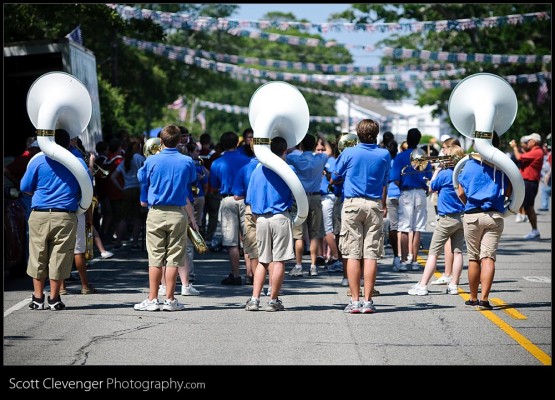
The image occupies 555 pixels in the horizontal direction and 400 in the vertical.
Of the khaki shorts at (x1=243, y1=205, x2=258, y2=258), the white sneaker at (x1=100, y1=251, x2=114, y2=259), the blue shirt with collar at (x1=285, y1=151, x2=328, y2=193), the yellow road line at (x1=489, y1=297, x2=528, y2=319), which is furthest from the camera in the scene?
the white sneaker at (x1=100, y1=251, x2=114, y2=259)

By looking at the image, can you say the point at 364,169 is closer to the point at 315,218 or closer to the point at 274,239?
the point at 274,239

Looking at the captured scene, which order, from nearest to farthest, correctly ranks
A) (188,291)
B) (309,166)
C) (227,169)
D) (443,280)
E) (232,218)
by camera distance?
(188,291) → (227,169) → (232,218) → (443,280) → (309,166)

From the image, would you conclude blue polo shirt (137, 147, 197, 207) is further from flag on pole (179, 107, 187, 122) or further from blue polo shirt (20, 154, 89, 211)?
flag on pole (179, 107, 187, 122)

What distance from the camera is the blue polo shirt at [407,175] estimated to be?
15070mm

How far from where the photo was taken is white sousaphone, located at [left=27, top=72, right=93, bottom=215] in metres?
11.0

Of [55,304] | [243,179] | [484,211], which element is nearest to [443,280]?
[484,211]

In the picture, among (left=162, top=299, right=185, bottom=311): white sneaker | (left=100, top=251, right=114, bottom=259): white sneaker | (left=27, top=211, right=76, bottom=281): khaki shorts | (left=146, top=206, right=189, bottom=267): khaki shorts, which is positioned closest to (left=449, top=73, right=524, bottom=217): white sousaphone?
(left=146, top=206, right=189, bottom=267): khaki shorts

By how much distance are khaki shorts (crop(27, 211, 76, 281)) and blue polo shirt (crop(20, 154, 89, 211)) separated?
0.12 meters

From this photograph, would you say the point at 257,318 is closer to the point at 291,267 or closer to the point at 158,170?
the point at 158,170

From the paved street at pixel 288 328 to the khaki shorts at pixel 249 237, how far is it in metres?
0.55

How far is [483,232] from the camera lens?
11273 millimetres

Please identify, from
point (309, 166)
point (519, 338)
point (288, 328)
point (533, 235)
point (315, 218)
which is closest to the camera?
point (519, 338)

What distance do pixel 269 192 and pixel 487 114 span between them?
247 cm

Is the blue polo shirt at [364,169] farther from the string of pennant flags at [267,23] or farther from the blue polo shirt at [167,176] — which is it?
the string of pennant flags at [267,23]
